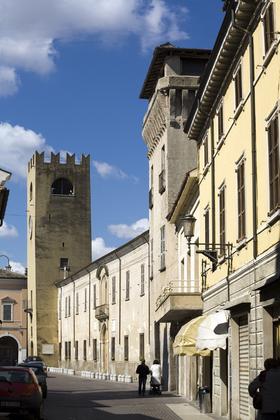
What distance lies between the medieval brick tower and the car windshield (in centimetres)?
5856

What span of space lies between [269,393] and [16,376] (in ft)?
34.1

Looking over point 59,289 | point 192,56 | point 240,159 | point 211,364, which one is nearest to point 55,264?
point 59,289

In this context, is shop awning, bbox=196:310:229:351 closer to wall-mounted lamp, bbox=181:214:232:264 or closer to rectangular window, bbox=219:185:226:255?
wall-mounted lamp, bbox=181:214:232:264

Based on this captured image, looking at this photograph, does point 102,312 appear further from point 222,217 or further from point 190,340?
point 222,217

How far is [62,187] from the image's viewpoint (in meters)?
84.2

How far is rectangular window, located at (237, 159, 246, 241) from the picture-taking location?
18.8 m

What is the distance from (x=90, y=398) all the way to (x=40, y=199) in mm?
48984

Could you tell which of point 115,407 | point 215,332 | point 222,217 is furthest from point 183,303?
point 215,332

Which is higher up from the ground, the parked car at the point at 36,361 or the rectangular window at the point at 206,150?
the rectangular window at the point at 206,150

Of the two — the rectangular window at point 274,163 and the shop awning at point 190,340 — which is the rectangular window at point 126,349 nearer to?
the shop awning at point 190,340

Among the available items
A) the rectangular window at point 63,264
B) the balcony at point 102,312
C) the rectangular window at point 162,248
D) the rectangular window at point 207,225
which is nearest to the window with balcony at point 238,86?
the rectangular window at point 207,225

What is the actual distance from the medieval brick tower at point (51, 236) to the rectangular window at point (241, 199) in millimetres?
61663

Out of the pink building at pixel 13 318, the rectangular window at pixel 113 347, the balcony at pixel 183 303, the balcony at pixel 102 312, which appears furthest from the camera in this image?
the pink building at pixel 13 318

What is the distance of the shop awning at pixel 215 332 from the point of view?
20734 millimetres
